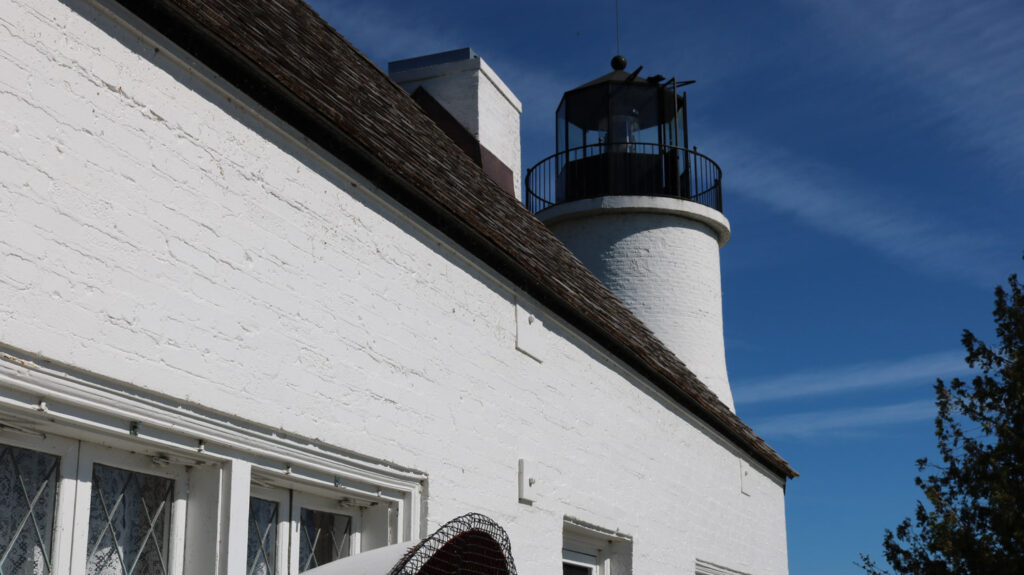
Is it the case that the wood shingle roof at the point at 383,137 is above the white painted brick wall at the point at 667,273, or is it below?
below

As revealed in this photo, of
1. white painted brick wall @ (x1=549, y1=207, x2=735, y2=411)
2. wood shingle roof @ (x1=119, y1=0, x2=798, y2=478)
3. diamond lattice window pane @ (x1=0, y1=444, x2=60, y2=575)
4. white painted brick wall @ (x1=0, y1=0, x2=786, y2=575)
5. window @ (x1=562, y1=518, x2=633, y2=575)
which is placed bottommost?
diamond lattice window pane @ (x1=0, y1=444, x2=60, y2=575)

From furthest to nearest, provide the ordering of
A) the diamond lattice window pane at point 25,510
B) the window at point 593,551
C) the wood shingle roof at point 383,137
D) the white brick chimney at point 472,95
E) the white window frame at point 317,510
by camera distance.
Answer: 1. the white brick chimney at point 472,95
2. the window at point 593,551
3. the white window frame at point 317,510
4. the wood shingle roof at point 383,137
5. the diamond lattice window pane at point 25,510

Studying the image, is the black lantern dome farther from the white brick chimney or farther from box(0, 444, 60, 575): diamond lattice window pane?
box(0, 444, 60, 575): diamond lattice window pane

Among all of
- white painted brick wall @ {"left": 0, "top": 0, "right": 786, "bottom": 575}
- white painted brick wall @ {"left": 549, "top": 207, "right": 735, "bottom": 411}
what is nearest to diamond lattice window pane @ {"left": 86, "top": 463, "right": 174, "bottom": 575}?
white painted brick wall @ {"left": 0, "top": 0, "right": 786, "bottom": 575}

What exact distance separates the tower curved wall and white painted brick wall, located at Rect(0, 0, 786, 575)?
30.2 ft

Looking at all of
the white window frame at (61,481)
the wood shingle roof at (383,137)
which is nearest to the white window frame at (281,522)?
the white window frame at (61,481)

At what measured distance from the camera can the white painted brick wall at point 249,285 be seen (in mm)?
3973

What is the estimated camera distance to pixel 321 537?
222 inches

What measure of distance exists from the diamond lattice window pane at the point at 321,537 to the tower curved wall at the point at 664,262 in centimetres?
1182

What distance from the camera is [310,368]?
530 cm

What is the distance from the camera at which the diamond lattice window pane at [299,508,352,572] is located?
17.9ft

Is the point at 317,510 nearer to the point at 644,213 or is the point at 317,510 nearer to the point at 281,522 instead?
the point at 281,522

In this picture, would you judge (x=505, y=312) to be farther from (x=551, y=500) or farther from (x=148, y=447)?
(x=148, y=447)

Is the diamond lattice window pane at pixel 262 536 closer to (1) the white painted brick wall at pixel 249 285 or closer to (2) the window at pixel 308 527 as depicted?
(2) the window at pixel 308 527
